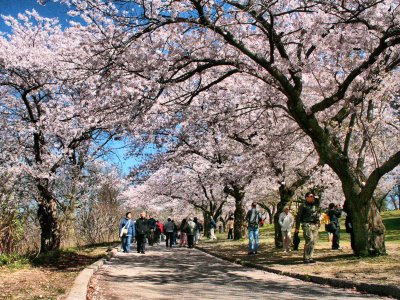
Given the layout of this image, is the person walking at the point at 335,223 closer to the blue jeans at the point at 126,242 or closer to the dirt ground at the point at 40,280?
the blue jeans at the point at 126,242

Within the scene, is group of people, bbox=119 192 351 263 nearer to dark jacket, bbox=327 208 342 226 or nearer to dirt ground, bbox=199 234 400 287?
dark jacket, bbox=327 208 342 226

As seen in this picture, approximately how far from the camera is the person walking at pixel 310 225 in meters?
11.9

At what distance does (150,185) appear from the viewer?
3691 centimetres

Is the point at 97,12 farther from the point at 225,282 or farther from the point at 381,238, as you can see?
the point at 381,238

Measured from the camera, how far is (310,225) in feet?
39.2

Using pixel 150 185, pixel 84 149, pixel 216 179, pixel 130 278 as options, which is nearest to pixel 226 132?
pixel 216 179

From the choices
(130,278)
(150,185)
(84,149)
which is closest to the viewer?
(130,278)

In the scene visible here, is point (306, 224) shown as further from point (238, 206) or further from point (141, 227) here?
point (238, 206)

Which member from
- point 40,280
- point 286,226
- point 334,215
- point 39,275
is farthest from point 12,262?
point 334,215

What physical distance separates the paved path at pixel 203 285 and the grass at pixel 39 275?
692 mm

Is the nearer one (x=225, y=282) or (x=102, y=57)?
(x=225, y=282)

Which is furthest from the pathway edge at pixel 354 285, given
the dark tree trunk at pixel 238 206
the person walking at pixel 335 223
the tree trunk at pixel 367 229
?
the dark tree trunk at pixel 238 206

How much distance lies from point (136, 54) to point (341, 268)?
714 cm

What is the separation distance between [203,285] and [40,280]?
3392 millimetres
